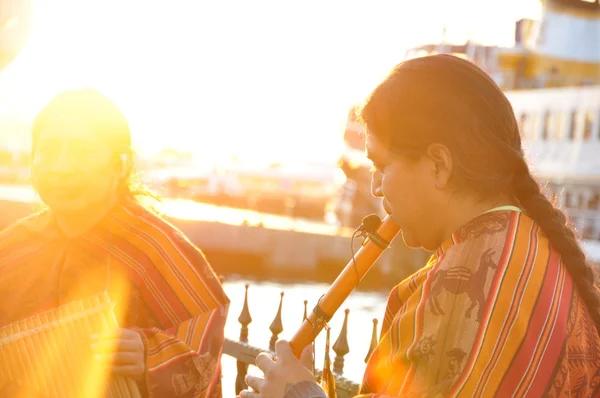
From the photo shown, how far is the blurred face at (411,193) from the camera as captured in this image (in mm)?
1733

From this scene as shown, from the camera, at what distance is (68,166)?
261 cm

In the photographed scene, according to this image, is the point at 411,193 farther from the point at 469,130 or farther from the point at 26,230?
the point at 26,230

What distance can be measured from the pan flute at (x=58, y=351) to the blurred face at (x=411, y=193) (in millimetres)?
1022

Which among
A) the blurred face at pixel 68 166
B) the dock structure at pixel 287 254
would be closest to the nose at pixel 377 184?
the blurred face at pixel 68 166

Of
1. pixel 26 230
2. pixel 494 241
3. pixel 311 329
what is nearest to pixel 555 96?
pixel 26 230

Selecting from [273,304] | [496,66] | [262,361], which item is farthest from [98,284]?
[496,66]

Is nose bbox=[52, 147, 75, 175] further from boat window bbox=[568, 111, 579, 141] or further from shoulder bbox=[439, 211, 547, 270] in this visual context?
boat window bbox=[568, 111, 579, 141]

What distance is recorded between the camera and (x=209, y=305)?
269cm

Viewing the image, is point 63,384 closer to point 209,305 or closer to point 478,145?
point 209,305

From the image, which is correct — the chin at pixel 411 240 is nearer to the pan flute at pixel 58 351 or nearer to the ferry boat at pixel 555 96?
the pan flute at pixel 58 351

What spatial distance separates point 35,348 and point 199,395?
65cm

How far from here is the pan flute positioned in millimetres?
2217

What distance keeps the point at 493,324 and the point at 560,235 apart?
0.33 meters

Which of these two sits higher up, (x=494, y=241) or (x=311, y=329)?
(x=494, y=241)
